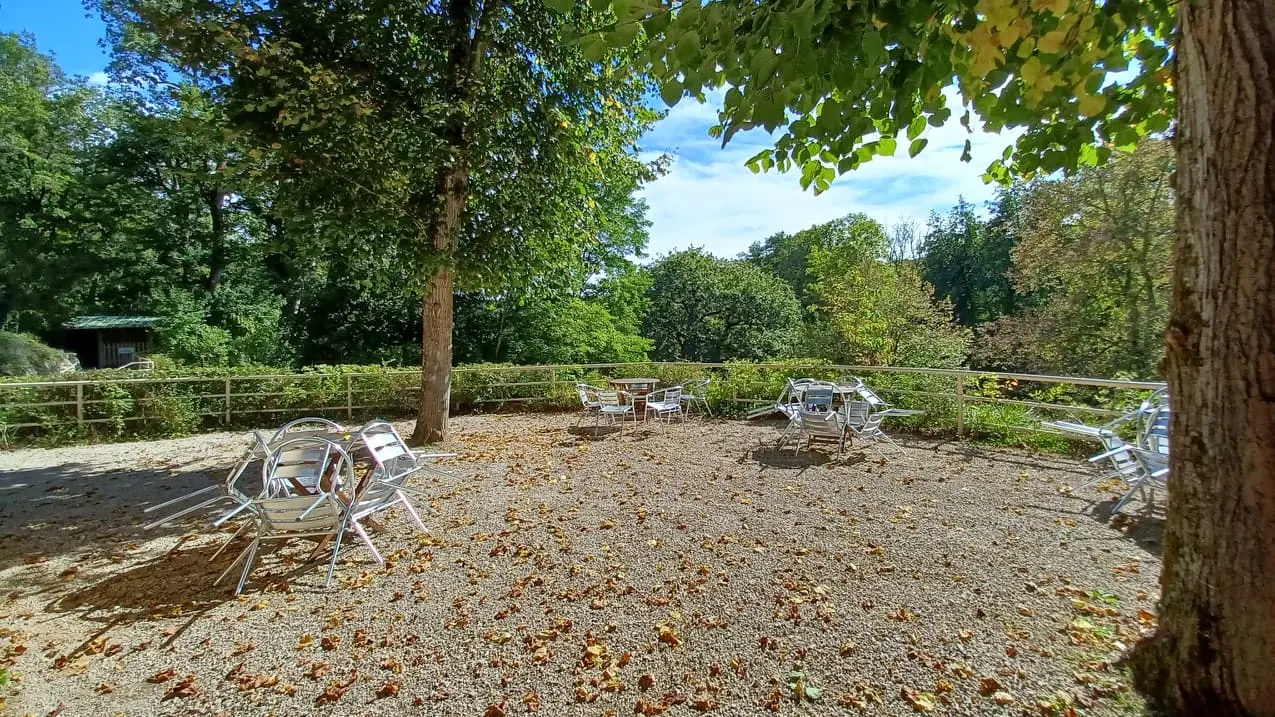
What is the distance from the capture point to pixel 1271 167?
160 centimetres

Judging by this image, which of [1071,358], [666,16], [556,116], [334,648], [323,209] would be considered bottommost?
[334,648]

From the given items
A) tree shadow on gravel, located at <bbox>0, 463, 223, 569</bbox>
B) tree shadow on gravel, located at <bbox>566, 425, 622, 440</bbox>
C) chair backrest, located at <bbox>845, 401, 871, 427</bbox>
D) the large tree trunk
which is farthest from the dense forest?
chair backrest, located at <bbox>845, 401, 871, 427</bbox>

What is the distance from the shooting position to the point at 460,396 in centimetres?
1173

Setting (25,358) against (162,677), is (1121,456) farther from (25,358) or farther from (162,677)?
(25,358)

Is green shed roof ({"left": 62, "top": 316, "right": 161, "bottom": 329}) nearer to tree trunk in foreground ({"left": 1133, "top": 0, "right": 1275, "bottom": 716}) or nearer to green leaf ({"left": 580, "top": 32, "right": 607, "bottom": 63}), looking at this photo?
green leaf ({"left": 580, "top": 32, "right": 607, "bottom": 63})

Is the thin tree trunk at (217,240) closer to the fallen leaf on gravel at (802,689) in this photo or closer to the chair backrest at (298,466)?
the chair backrest at (298,466)

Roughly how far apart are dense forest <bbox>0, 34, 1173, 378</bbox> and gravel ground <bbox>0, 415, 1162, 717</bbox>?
4716 mm

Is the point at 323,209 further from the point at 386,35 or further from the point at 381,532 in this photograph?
the point at 381,532

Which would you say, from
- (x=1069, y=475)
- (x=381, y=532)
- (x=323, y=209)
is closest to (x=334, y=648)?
(x=381, y=532)

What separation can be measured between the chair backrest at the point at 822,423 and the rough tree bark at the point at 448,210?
5130mm

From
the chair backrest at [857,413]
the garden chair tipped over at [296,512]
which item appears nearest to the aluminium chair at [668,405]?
the chair backrest at [857,413]

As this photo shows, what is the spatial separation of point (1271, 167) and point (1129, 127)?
164 cm

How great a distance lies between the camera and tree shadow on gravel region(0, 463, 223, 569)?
4.58 meters

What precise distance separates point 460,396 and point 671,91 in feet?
33.9
